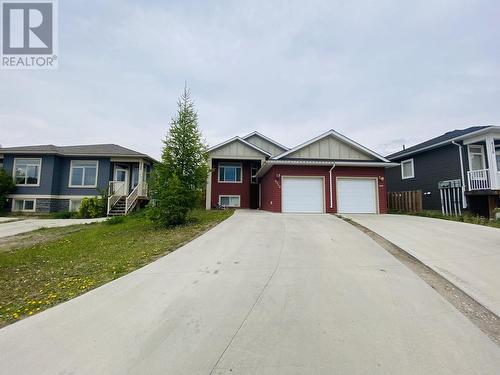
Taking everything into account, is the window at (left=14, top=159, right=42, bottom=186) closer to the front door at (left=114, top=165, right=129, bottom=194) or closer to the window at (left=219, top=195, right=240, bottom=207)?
the front door at (left=114, top=165, right=129, bottom=194)

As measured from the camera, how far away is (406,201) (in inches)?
616

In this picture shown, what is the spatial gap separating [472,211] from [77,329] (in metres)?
18.0

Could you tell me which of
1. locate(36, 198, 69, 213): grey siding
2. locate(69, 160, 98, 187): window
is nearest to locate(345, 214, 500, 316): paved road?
locate(69, 160, 98, 187): window

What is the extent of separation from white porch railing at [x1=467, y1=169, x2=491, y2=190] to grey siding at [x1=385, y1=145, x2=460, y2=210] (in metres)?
0.70

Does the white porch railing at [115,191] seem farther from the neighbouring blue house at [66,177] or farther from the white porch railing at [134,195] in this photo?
the white porch railing at [134,195]

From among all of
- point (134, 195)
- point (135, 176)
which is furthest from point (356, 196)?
point (135, 176)

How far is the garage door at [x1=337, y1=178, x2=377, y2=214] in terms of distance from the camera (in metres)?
14.5

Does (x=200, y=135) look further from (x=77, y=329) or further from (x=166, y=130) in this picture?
(x=77, y=329)

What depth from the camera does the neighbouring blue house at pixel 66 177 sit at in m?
17.0

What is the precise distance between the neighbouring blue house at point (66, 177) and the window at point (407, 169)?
61.7ft

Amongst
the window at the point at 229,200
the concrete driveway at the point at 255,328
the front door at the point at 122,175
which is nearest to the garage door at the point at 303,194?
the window at the point at 229,200

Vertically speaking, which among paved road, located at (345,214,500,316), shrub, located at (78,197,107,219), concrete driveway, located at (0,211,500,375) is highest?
shrub, located at (78,197,107,219)

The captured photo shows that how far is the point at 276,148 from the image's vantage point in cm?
2331

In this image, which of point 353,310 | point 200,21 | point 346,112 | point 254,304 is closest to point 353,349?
point 353,310
